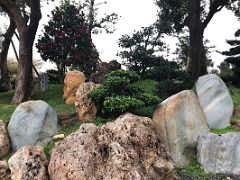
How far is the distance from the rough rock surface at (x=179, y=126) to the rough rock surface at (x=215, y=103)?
1105mm

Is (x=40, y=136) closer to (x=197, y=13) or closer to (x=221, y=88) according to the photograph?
(x=221, y=88)

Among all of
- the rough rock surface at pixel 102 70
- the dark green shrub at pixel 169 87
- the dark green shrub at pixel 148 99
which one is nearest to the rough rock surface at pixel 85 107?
the dark green shrub at pixel 148 99

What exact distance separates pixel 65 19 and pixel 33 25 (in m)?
6.27

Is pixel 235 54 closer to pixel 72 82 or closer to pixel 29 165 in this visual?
pixel 72 82

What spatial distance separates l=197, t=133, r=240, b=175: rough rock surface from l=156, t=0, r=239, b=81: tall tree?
6.54m

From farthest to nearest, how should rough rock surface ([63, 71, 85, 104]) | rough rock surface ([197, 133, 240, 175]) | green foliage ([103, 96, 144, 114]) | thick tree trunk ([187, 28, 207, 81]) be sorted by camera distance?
thick tree trunk ([187, 28, 207, 81])
rough rock surface ([63, 71, 85, 104])
green foliage ([103, 96, 144, 114])
rough rock surface ([197, 133, 240, 175])

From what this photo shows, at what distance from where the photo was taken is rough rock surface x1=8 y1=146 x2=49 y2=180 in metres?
Result: 10.2

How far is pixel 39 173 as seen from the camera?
10.3 m

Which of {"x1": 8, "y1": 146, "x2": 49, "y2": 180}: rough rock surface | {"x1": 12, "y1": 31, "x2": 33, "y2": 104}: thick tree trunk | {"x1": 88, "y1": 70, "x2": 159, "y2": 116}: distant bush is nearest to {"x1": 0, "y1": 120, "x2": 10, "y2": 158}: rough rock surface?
{"x1": 8, "y1": 146, "x2": 49, "y2": 180}: rough rock surface

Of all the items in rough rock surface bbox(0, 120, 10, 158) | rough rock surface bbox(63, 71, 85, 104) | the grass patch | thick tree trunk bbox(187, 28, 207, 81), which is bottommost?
the grass patch

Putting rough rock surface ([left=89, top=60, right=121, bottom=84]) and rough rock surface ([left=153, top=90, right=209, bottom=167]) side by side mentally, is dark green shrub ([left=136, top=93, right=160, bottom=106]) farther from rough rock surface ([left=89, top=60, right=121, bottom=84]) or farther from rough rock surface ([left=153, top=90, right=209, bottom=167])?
rough rock surface ([left=89, top=60, right=121, bottom=84])

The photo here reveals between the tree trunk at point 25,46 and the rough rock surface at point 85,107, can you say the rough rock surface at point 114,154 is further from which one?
the tree trunk at point 25,46

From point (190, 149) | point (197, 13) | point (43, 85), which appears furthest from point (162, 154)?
point (43, 85)

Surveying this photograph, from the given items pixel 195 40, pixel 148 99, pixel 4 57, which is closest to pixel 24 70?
pixel 148 99
